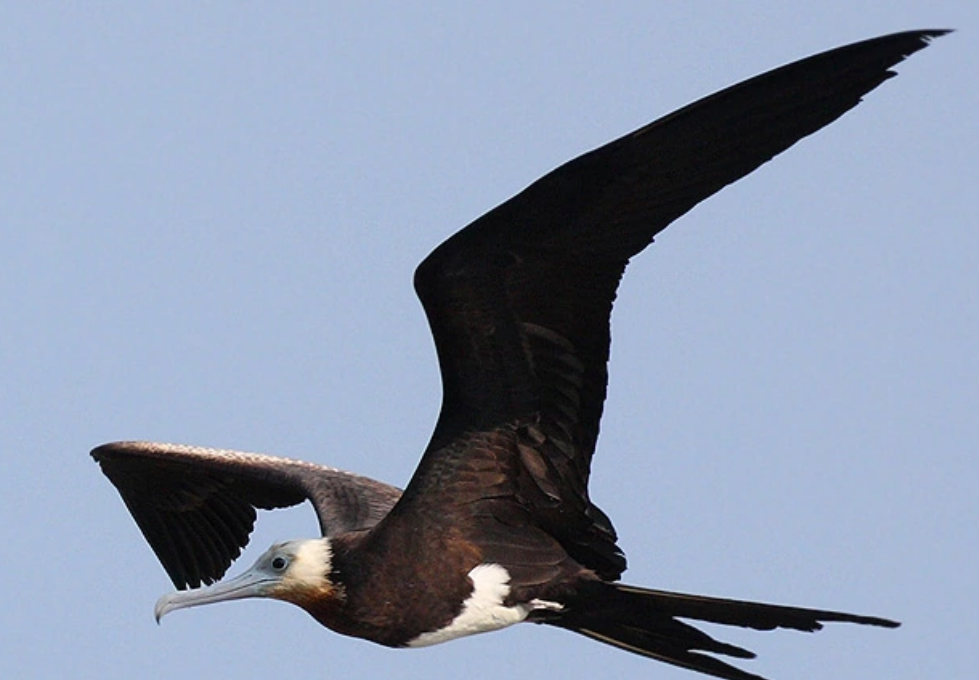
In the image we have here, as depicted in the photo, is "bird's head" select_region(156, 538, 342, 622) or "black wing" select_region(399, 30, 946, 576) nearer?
"black wing" select_region(399, 30, 946, 576)

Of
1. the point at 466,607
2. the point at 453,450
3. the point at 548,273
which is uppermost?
the point at 548,273

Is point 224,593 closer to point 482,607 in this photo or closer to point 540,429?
point 482,607

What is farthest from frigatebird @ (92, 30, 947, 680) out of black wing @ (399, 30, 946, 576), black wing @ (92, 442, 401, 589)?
black wing @ (92, 442, 401, 589)

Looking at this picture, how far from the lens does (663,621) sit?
5.89 meters

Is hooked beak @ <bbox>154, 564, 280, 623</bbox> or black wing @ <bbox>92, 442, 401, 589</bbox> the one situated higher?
black wing @ <bbox>92, 442, 401, 589</bbox>

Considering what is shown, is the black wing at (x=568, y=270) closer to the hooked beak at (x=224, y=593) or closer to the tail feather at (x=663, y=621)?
the tail feather at (x=663, y=621)

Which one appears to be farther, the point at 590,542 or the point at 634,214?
the point at 590,542

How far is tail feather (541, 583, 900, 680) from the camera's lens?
5.74 metres

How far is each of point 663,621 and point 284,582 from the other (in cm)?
103

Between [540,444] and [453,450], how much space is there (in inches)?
9.1

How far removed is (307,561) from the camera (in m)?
5.86

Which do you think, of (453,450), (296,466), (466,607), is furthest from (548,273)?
(296,466)

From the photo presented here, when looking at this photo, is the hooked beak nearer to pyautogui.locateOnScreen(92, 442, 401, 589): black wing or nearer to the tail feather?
the tail feather

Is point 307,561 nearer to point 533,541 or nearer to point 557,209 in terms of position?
point 533,541
